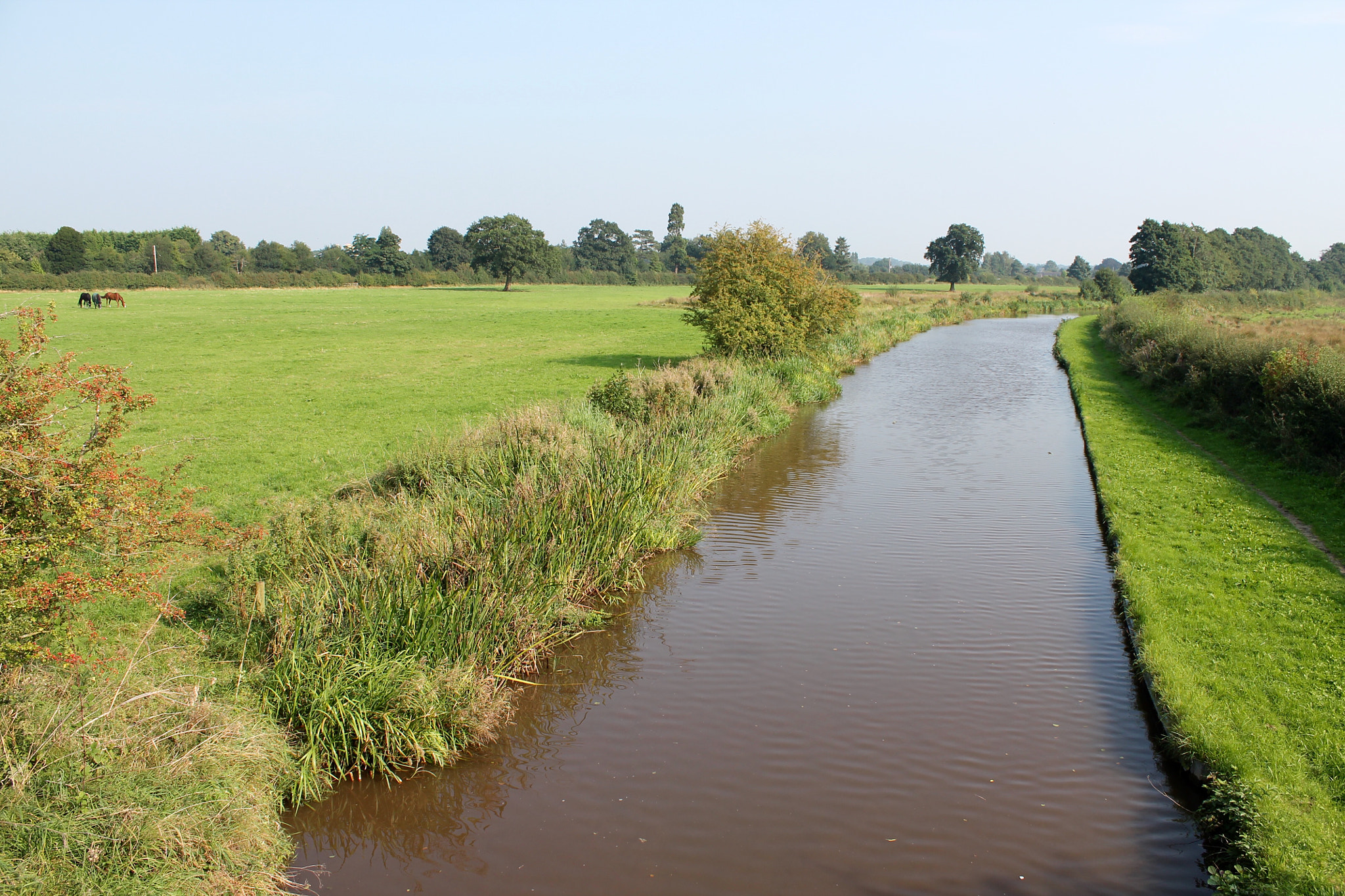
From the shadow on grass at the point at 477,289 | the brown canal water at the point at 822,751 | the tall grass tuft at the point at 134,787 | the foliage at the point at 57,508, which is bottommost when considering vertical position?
the brown canal water at the point at 822,751

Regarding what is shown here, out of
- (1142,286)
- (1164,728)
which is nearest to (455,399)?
(1164,728)

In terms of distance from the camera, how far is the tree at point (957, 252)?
355 ft

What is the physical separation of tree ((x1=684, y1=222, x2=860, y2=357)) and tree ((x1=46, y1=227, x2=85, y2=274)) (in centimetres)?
9172

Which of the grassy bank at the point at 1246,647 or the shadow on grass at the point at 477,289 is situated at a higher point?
the shadow on grass at the point at 477,289

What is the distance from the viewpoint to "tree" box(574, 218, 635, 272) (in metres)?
151

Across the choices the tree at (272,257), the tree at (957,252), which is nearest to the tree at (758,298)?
the tree at (957,252)

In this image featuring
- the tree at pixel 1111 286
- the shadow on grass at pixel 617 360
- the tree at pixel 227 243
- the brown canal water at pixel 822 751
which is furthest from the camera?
the tree at pixel 227 243

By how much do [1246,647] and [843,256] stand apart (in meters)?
163

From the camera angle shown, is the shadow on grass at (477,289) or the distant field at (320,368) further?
the shadow on grass at (477,289)

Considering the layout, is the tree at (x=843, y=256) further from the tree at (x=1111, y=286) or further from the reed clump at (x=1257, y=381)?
the reed clump at (x=1257, y=381)

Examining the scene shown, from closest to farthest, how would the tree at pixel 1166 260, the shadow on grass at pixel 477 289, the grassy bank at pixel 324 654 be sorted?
the grassy bank at pixel 324 654 → the tree at pixel 1166 260 → the shadow on grass at pixel 477 289

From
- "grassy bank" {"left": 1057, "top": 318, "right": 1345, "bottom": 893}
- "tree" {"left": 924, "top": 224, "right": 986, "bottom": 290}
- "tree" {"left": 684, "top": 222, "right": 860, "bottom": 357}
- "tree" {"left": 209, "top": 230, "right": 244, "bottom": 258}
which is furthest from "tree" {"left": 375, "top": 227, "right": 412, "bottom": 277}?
"grassy bank" {"left": 1057, "top": 318, "right": 1345, "bottom": 893}

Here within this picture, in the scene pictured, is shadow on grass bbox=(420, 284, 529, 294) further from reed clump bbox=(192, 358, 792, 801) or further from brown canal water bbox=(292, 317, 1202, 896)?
brown canal water bbox=(292, 317, 1202, 896)

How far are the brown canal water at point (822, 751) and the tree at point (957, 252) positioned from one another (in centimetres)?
10340
